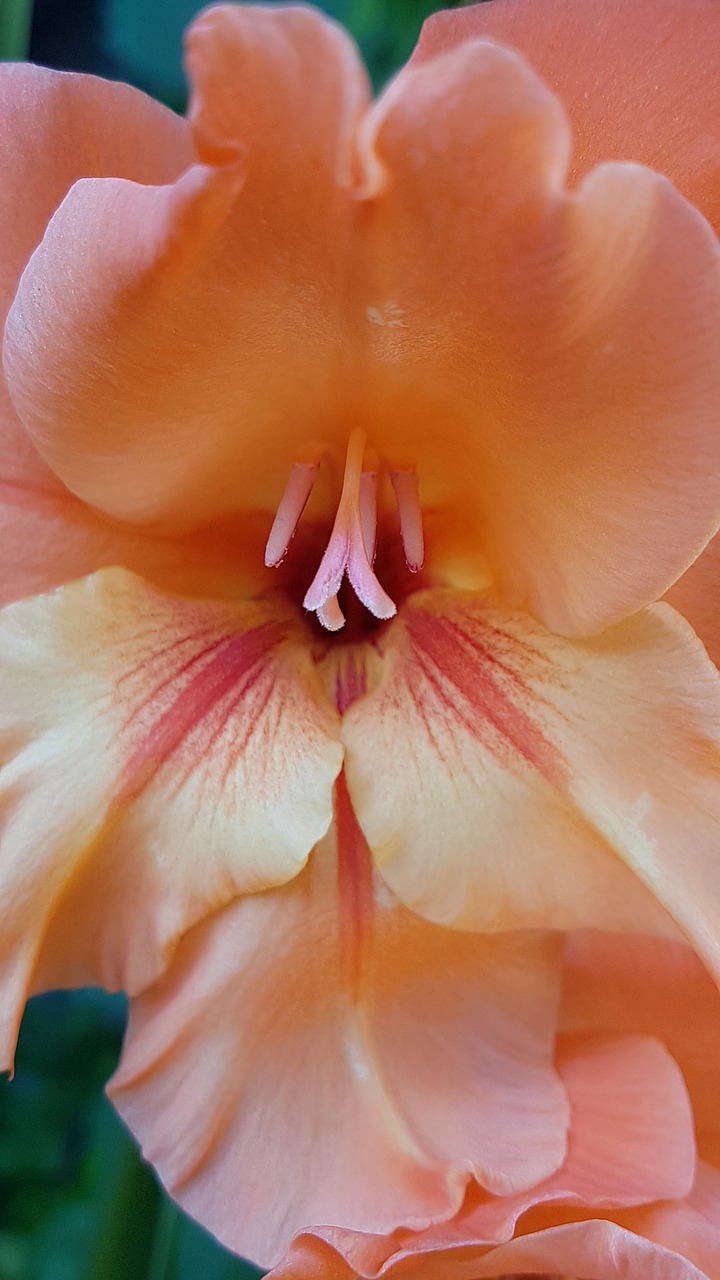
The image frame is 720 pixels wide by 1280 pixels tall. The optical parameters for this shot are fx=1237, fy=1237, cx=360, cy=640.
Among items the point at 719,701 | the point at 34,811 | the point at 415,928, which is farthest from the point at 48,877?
the point at 719,701

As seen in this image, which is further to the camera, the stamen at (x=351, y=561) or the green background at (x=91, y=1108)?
the green background at (x=91, y=1108)

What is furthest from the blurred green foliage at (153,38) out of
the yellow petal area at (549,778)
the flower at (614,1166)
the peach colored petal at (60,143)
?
the flower at (614,1166)

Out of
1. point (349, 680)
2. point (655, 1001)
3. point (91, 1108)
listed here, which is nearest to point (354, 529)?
point (349, 680)

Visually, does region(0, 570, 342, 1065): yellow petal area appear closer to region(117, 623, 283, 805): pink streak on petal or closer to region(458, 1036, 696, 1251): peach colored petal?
region(117, 623, 283, 805): pink streak on petal

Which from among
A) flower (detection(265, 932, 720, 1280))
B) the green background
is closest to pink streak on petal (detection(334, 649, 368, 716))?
flower (detection(265, 932, 720, 1280))

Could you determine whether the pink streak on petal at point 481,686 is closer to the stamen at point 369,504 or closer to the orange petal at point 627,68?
the stamen at point 369,504

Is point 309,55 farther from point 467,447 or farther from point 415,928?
point 415,928

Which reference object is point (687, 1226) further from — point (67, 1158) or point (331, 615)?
point (67, 1158)
